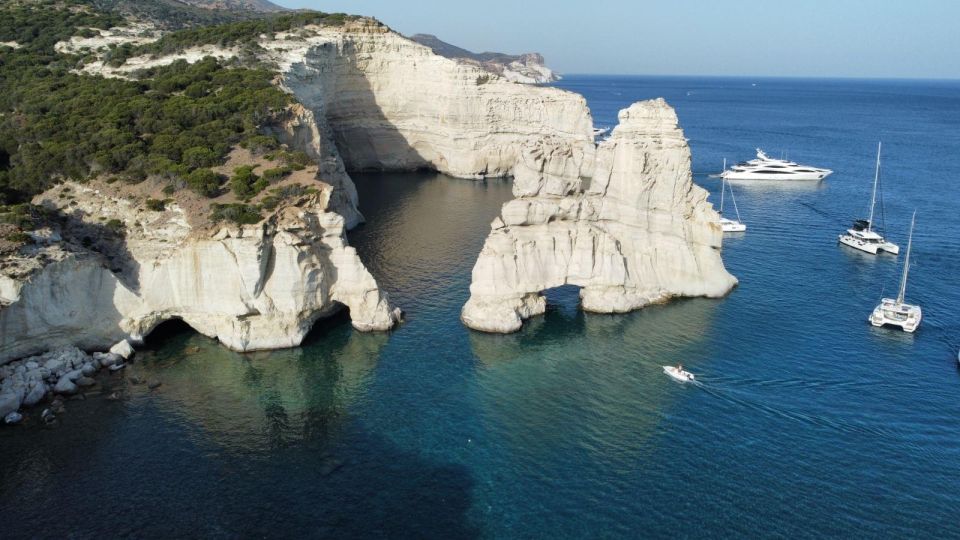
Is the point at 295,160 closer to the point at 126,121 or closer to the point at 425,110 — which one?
the point at 126,121

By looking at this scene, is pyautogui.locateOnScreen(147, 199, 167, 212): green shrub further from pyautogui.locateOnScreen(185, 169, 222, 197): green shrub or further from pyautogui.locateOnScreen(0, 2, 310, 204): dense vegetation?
pyautogui.locateOnScreen(185, 169, 222, 197): green shrub

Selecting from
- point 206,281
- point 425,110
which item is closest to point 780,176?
point 425,110

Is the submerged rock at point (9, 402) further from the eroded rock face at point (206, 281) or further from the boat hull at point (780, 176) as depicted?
the boat hull at point (780, 176)

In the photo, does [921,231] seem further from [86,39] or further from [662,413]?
[86,39]

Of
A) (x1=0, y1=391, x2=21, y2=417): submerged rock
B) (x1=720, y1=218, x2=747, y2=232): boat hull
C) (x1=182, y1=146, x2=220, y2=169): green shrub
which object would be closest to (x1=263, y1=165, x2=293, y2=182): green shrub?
(x1=182, y1=146, x2=220, y2=169): green shrub

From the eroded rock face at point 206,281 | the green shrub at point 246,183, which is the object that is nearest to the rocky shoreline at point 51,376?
the eroded rock face at point 206,281

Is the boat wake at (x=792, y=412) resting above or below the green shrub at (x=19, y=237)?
below
